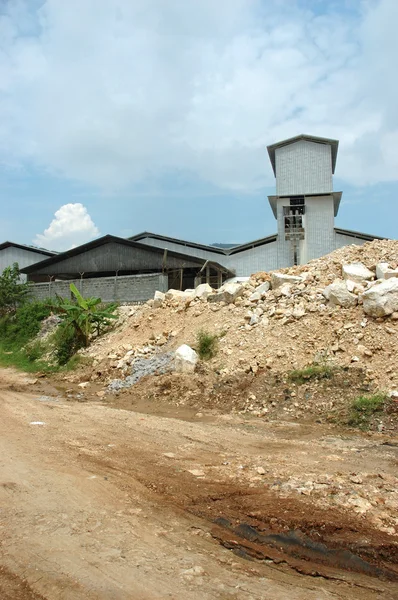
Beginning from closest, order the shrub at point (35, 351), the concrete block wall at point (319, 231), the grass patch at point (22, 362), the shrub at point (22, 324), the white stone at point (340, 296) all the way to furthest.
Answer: the white stone at point (340, 296)
the grass patch at point (22, 362)
the shrub at point (35, 351)
the shrub at point (22, 324)
the concrete block wall at point (319, 231)

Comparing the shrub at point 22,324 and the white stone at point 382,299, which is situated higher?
the white stone at point 382,299

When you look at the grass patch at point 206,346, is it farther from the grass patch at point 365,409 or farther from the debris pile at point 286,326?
the grass patch at point 365,409

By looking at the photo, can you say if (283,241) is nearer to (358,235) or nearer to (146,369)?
(358,235)

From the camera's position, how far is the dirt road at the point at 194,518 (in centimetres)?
297

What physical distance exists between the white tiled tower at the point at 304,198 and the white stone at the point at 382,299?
16.2 metres

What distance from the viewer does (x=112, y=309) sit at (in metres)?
16.4

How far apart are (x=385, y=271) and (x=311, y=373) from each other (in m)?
3.38

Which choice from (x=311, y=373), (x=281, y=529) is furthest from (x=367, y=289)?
(x=281, y=529)

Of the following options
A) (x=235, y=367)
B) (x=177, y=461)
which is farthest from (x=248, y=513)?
(x=235, y=367)

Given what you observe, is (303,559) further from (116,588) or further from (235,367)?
(235,367)

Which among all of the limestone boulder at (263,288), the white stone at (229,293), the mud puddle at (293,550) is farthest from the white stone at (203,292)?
the mud puddle at (293,550)

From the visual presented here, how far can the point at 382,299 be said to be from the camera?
947cm

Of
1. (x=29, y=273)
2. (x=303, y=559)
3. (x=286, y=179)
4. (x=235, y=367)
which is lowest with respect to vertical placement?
(x=303, y=559)

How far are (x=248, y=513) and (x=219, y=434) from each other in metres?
3.00
